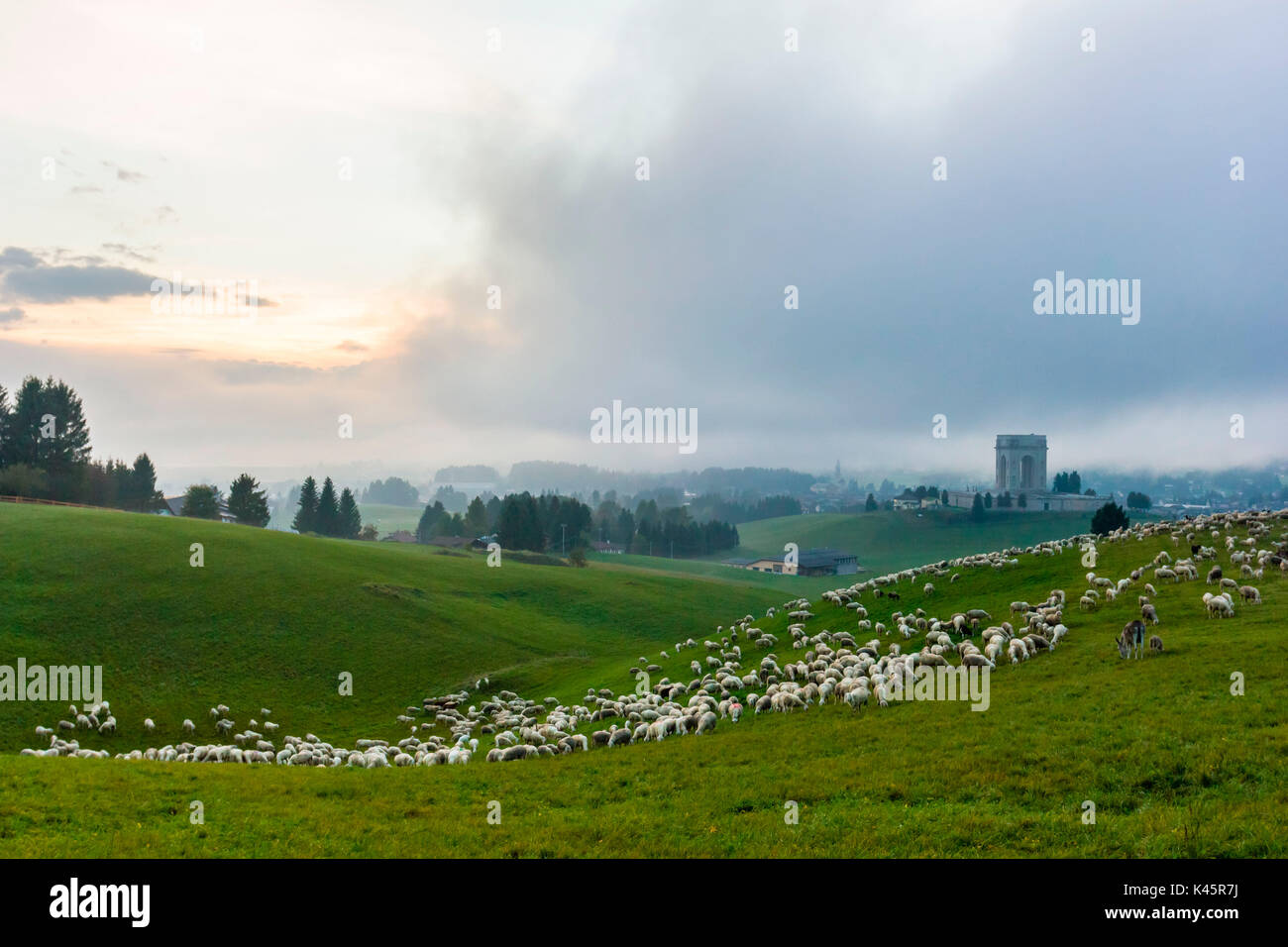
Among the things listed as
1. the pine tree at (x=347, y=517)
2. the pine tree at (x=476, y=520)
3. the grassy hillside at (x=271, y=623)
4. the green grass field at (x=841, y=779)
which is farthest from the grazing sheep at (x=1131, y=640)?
the pine tree at (x=476, y=520)

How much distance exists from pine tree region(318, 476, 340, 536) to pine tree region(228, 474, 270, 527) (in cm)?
1092

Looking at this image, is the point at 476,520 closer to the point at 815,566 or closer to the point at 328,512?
the point at 328,512

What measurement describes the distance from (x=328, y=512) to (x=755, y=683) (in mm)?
149852

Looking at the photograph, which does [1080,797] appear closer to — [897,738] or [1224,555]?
[897,738]

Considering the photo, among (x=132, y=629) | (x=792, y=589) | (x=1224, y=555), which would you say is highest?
(x=1224, y=555)

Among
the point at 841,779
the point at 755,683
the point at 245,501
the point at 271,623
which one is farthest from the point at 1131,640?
the point at 245,501

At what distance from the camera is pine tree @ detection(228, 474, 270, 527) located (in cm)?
15225

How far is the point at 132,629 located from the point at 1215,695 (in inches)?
2242

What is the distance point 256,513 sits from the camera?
156 meters

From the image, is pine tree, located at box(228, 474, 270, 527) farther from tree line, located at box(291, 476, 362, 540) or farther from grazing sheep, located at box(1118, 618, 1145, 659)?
grazing sheep, located at box(1118, 618, 1145, 659)

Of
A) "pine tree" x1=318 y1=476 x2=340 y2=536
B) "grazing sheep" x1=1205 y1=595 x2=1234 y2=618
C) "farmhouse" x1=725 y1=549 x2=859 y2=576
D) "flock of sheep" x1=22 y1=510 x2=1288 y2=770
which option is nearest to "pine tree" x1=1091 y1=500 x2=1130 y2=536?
"flock of sheep" x1=22 y1=510 x2=1288 y2=770

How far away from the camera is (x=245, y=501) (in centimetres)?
15350
